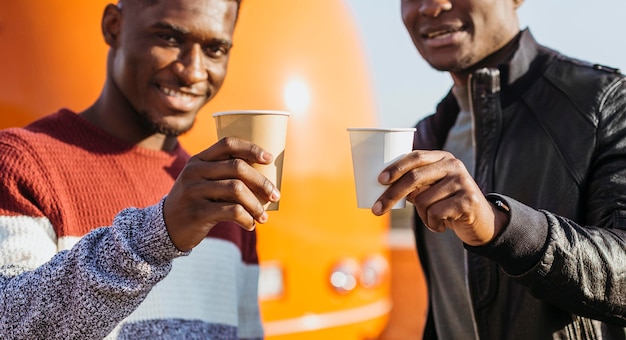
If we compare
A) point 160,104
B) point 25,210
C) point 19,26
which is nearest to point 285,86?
point 19,26

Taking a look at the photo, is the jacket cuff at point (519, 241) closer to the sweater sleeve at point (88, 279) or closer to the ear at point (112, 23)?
the sweater sleeve at point (88, 279)

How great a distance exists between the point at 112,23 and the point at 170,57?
12.6 inches

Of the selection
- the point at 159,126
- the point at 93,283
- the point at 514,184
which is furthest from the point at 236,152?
the point at 514,184

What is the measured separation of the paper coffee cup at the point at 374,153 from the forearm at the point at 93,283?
17.9 inches

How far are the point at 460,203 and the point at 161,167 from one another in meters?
1.15

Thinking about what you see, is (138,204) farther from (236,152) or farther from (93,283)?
(236,152)

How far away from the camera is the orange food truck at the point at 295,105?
338 cm

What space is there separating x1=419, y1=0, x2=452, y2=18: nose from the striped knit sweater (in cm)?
101

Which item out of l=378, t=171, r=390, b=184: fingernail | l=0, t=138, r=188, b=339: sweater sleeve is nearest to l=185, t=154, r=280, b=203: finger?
l=0, t=138, r=188, b=339: sweater sleeve

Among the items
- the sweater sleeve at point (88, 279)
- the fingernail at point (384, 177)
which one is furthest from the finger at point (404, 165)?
the sweater sleeve at point (88, 279)

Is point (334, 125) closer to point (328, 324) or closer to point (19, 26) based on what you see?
point (328, 324)

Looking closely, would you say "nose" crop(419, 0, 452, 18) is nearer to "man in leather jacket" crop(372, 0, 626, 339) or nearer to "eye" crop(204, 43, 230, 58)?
"man in leather jacket" crop(372, 0, 626, 339)

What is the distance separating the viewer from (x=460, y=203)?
1627 millimetres

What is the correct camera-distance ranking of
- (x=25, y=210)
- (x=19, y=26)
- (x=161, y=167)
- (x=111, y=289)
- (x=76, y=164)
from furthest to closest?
(x=19, y=26) < (x=161, y=167) < (x=76, y=164) < (x=25, y=210) < (x=111, y=289)
